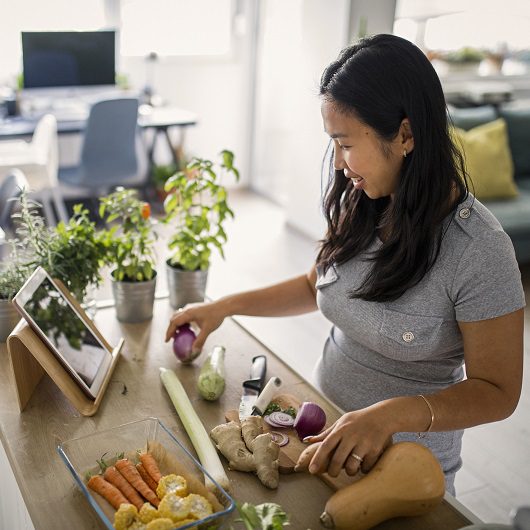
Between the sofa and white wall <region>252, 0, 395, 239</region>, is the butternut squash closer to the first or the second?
white wall <region>252, 0, 395, 239</region>

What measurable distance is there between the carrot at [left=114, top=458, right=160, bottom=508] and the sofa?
128 inches

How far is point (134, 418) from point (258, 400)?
9.0 inches

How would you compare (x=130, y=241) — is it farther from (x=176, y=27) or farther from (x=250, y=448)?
(x=176, y=27)

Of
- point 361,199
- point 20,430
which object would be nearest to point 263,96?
point 361,199

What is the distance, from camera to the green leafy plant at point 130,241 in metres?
1.61

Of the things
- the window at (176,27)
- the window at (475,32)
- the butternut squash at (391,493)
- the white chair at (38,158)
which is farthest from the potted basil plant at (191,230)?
the window at (176,27)

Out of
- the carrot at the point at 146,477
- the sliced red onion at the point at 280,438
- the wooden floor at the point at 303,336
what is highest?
the carrot at the point at 146,477

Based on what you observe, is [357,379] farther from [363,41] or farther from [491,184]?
[491,184]

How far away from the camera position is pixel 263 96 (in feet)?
18.4

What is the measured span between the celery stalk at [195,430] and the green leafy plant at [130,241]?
0.96 feet

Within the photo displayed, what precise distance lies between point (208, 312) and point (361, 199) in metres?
0.40

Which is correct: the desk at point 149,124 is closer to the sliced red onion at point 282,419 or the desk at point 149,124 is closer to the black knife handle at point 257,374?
the black knife handle at point 257,374

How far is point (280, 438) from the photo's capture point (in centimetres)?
123

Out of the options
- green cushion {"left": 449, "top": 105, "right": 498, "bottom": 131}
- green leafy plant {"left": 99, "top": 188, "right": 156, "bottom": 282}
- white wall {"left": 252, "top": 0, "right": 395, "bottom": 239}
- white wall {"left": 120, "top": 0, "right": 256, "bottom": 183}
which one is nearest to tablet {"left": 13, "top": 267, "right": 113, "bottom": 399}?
green leafy plant {"left": 99, "top": 188, "right": 156, "bottom": 282}
